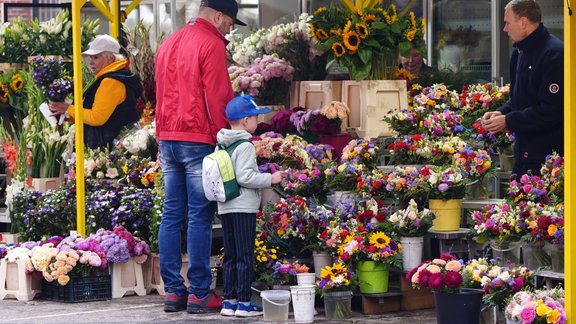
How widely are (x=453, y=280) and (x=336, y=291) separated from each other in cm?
120

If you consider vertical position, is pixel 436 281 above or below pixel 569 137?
below

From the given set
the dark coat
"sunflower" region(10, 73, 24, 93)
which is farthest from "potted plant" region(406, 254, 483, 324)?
"sunflower" region(10, 73, 24, 93)

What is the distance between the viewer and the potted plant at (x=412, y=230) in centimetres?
810

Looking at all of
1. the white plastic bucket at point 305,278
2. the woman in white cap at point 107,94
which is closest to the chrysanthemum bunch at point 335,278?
the white plastic bucket at point 305,278

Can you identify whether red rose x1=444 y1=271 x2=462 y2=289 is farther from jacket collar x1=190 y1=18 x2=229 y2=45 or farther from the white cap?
the white cap

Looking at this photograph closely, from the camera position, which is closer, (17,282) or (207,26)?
(207,26)

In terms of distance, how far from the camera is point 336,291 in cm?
795

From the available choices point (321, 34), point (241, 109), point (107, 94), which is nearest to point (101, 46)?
point (107, 94)

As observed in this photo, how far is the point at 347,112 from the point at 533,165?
2014 mm

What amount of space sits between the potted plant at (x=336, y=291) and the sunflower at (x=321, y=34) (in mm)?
2517

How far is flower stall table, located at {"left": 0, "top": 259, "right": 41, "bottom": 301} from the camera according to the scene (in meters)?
9.06

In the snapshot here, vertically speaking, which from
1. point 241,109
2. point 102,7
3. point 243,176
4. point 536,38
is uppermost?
point 102,7

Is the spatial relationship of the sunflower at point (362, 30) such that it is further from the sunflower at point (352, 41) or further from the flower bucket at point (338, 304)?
the flower bucket at point (338, 304)

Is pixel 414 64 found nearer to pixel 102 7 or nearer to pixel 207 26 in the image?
pixel 102 7
